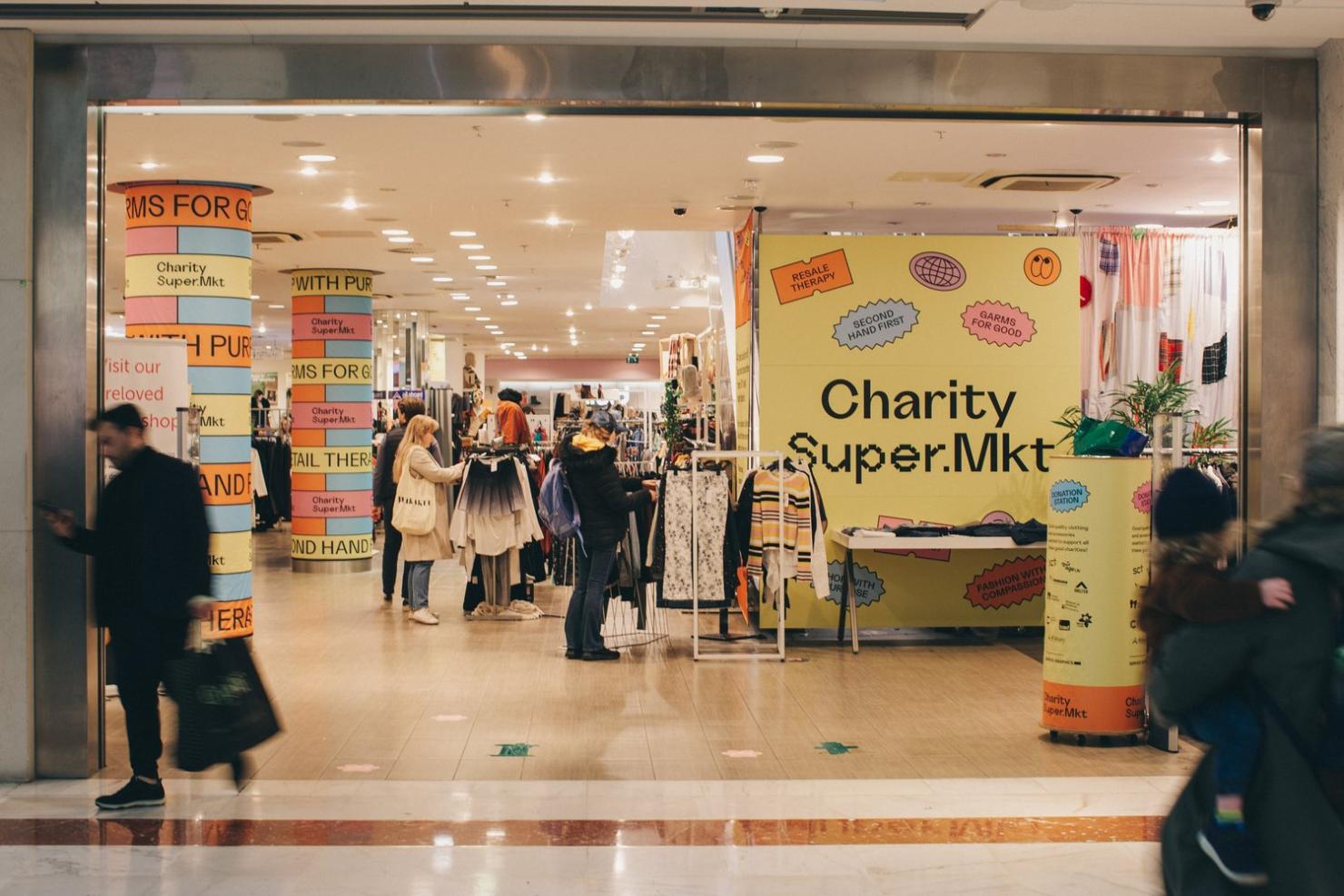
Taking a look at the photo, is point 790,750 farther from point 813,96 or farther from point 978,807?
point 813,96

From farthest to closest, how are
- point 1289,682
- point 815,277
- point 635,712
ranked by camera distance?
1. point 815,277
2. point 635,712
3. point 1289,682

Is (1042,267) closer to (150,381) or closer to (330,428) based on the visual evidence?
(150,381)

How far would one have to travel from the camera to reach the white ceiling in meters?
5.19

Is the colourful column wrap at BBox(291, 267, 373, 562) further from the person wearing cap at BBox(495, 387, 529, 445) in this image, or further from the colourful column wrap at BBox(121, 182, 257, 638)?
the colourful column wrap at BBox(121, 182, 257, 638)

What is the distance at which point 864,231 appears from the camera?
10.6 m

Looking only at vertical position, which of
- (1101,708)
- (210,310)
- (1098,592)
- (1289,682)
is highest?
(210,310)

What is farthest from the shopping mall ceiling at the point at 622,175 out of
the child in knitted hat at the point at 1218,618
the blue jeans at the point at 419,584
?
the child in knitted hat at the point at 1218,618

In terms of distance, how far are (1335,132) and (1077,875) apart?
3.23 metres

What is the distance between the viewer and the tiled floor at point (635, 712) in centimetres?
Answer: 585

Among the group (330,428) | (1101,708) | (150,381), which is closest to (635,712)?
(1101,708)

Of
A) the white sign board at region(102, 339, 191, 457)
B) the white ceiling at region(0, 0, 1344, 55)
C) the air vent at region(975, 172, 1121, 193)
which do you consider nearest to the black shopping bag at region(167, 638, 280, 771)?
the white ceiling at region(0, 0, 1344, 55)

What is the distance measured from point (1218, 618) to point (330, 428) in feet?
37.7

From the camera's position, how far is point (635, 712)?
6.97m

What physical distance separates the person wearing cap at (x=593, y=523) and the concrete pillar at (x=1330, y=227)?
4103 mm
